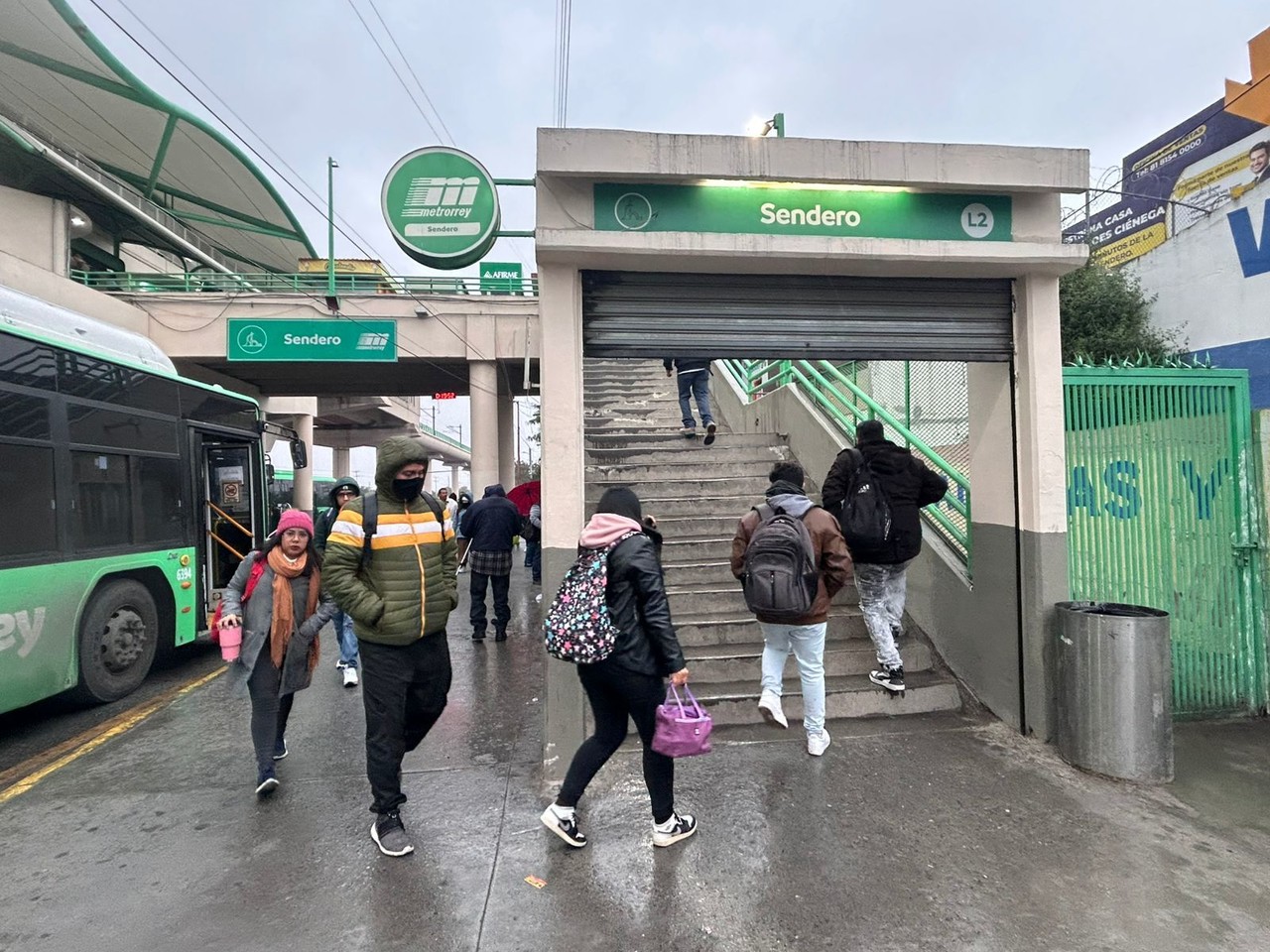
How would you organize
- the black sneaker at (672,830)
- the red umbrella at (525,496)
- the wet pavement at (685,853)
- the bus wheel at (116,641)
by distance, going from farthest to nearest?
the red umbrella at (525,496), the bus wheel at (116,641), the black sneaker at (672,830), the wet pavement at (685,853)

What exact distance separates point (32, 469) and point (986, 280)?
666cm

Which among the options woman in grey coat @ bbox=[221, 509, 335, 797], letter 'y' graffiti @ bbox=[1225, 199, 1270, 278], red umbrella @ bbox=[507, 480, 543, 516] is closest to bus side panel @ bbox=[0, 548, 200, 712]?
woman in grey coat @ bbox=[221, 509, 335, 797]

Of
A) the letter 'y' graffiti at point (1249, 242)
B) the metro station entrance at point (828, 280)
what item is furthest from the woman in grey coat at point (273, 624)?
the letter 'y' graffiti at point (1249, 242)

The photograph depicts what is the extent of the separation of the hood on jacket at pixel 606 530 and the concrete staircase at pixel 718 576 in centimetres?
207

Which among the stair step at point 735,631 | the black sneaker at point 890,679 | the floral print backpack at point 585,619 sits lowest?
the black sneaker at point 890,679

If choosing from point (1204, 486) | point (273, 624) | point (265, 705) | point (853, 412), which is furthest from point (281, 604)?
point (1204, 486)

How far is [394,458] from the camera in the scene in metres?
3.07

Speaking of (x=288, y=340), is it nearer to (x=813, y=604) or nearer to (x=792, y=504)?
(x=792, y=504)

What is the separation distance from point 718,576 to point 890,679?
1698 millimetres

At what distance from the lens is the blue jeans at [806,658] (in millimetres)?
3916

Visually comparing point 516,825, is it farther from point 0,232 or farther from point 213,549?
point 0,232

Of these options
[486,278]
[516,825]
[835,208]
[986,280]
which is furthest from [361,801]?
[486,278]

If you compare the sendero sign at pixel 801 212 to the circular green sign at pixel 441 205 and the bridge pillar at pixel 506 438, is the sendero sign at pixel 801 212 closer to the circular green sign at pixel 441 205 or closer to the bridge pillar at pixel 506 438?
the circular green sign at pixel 441 205

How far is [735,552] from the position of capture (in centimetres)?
417
